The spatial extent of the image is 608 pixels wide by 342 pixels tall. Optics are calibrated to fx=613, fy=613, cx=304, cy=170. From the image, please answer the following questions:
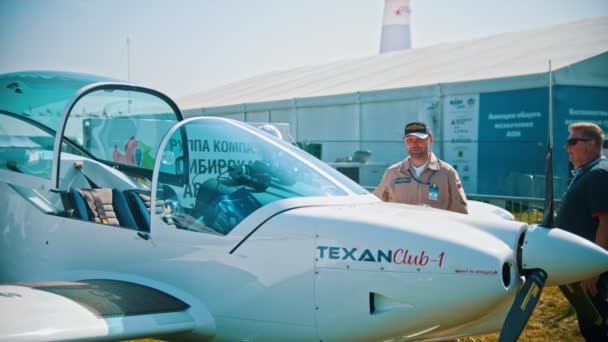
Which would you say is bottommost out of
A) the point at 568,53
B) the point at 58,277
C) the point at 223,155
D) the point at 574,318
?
the point at 574,318

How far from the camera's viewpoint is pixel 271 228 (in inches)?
137

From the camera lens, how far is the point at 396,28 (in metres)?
28.7

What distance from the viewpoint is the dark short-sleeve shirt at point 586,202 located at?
169 inches

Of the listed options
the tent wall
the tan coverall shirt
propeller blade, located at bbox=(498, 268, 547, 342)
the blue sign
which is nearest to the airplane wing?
propeller blade, located at bbox=(498, 268, 547, 342)

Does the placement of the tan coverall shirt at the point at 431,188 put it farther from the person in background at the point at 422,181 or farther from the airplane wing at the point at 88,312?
the airplane wing at the point at 88,312

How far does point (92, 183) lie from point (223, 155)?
222 centimetres

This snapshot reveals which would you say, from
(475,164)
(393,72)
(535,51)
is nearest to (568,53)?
(535,51)

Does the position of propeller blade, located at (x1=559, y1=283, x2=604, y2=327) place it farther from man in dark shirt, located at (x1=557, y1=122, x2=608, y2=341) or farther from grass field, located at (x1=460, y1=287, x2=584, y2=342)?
grass field, located at (x1=460, y1=287, x2=584, y2=342)

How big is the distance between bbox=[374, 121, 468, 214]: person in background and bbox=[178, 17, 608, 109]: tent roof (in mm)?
8938

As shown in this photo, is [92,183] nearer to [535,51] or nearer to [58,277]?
[58,277]

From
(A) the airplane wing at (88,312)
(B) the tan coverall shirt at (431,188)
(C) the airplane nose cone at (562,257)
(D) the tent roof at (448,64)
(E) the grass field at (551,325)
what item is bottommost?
(E) the grass field at (551,325)

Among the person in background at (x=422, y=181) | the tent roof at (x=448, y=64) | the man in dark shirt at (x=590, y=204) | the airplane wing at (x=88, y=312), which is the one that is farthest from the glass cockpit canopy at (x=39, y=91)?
the tent roof at (x=448, y=64)

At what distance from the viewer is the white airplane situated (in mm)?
3141

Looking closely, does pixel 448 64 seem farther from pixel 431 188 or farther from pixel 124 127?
pixel 431 188
